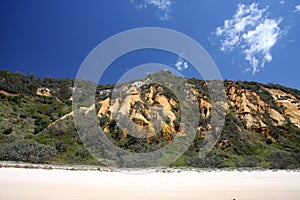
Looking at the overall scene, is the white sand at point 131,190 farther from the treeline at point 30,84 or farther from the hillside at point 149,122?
the treeline at point 30,84

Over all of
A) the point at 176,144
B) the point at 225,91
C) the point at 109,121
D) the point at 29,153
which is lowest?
the point at 29,153

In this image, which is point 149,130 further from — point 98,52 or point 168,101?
point 98,52

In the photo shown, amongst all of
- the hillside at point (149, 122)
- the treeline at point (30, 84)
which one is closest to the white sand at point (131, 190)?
the hillside at point (149, 122)

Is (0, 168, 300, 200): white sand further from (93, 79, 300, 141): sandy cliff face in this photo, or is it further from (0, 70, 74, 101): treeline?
(0, 70, 74, 101): treeline

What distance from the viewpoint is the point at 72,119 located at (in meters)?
28.3

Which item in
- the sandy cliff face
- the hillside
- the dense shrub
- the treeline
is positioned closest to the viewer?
the dense shrub

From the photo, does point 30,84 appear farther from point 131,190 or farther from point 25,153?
point 131,190

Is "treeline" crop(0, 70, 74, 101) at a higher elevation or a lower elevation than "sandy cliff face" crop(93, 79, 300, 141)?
higher

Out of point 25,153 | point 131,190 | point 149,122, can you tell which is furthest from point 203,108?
point 131,190

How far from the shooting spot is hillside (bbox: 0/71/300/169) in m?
20.3

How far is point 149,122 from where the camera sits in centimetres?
2680

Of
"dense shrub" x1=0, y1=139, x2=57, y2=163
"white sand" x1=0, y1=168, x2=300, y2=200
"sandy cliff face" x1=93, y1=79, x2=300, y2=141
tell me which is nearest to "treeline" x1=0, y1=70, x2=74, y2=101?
"sandy cliff face" x1=93, y1=79, x2=300, y2=141

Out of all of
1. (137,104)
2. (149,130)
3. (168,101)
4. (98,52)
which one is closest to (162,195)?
(98,52)

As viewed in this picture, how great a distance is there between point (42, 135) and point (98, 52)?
1230 cm
